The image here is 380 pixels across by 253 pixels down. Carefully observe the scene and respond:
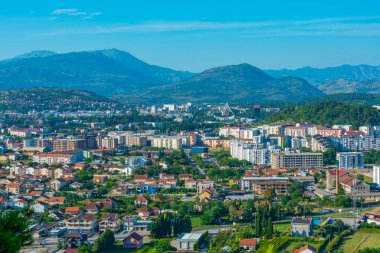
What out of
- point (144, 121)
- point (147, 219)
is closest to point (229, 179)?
point (147, 219)

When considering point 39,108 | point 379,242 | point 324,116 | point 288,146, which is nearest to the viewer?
point 379,242

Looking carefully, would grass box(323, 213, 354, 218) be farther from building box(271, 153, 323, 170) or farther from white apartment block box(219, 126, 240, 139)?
white apartment block box(219, 126, 240, 139)

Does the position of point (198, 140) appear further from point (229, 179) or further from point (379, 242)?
point (379, 242)

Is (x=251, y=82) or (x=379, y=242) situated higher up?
(x=251, y=82)

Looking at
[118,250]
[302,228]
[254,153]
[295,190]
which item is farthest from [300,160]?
[118,250]

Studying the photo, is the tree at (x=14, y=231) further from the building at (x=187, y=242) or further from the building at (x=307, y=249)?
the building at (x=187, y=242)

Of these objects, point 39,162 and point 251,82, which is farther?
point 251,82

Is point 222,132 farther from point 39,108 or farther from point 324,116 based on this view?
point 39,108

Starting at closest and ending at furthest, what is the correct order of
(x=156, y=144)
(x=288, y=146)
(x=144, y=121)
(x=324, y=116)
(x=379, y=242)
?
1. (x=379, y=242)
2. (x=288, y=146)
3. (x=156, y=144)
4. (x=324, y=116)
5. (x=144, y=121)
